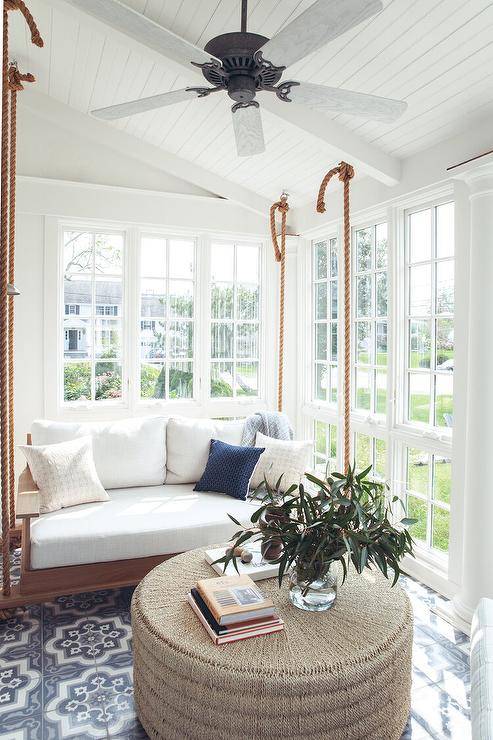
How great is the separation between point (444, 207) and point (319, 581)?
232 centimetres

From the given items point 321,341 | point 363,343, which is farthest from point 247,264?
point 363,343

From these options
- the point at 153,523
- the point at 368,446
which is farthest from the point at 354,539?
the point at 368,446

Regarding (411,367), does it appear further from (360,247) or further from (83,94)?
(83,94)

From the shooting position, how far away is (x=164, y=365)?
465cm

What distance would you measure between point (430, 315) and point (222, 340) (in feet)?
6.55

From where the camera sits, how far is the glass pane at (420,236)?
11.2ft

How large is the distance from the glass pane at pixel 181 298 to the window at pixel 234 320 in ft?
0.64

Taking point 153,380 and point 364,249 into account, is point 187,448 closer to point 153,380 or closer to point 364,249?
point 153,380

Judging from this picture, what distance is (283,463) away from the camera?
3635mm

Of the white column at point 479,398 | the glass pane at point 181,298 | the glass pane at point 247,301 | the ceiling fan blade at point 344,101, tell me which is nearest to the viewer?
the ceiling fan blade at point 344,101

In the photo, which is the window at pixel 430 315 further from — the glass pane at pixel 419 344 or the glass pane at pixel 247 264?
A: the glass pane at pixel 247 264

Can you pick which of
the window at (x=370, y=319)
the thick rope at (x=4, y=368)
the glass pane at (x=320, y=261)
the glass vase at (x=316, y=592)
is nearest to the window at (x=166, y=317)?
the glass pane at (x=320, y=261)

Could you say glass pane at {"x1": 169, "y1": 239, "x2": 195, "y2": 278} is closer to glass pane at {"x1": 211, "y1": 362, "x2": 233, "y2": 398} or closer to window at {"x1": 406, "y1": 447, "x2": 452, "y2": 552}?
glass pane at {"x1": 211, "y1": 362, "x2": 233, "y2": 398}

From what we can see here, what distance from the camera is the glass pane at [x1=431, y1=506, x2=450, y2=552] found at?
3.33 metres
